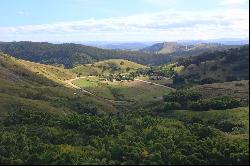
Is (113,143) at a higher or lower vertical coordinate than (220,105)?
higher

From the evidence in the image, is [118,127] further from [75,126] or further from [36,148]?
[36,148]

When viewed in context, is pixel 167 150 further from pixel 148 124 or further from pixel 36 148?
pixel 148 124

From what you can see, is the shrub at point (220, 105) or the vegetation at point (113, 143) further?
the shrub at point (220, 105)

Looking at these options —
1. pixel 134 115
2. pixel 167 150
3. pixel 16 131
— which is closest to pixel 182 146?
pixel 167 150

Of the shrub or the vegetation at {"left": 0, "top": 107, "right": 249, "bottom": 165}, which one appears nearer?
the vegetation at {"left": 0, "top": 107, "right": 249, "bottom": 165}

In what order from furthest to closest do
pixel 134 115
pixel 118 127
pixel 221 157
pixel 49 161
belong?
pixel 134 115 → pixel 118 127 → pixel 221 157 → pixel 49 161

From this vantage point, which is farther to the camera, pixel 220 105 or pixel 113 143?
pixel 220 105

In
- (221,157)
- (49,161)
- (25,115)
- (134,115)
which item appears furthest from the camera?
(134,115)

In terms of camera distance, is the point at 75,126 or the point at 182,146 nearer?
the point at 182,146

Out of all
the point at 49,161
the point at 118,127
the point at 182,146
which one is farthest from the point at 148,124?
the point at 49,161
